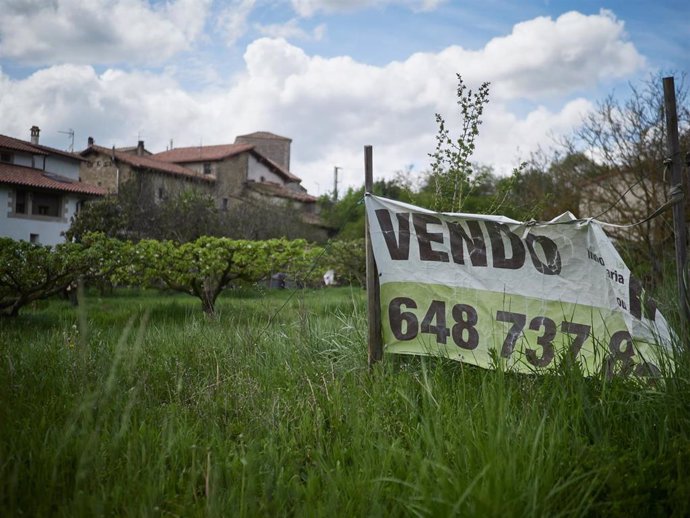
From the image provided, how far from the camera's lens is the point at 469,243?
4164mm

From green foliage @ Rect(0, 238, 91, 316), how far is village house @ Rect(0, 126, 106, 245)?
68.5 ft

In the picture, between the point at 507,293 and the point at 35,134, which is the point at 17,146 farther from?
the point at 507,293

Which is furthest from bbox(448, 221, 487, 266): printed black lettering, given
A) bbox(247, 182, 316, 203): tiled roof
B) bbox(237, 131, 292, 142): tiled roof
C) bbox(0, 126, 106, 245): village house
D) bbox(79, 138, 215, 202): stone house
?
bbox(237, 131, 292, 142): tiled roof

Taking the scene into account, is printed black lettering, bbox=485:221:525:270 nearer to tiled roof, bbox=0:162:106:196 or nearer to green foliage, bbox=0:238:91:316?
green foliage, bbox=0:238:91:316

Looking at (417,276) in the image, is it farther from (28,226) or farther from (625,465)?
(28,226)

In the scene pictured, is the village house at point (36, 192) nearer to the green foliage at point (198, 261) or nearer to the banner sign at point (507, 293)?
the green foliage at point (198, 261)

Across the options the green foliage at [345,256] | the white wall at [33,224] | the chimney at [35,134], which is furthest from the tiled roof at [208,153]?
the green foliage at [345,256]

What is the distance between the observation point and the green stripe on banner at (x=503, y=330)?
3.74 m

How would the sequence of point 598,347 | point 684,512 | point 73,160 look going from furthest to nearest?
point 73,160 → point 598,347 → point 684,512

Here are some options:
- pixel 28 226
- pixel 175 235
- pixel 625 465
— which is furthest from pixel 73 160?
pixel 625 465

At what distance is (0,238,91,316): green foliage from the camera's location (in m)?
9.21

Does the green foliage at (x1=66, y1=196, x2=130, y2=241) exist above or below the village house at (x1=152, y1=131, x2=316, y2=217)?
below

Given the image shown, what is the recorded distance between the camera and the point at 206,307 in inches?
424

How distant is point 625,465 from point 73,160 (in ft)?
125
